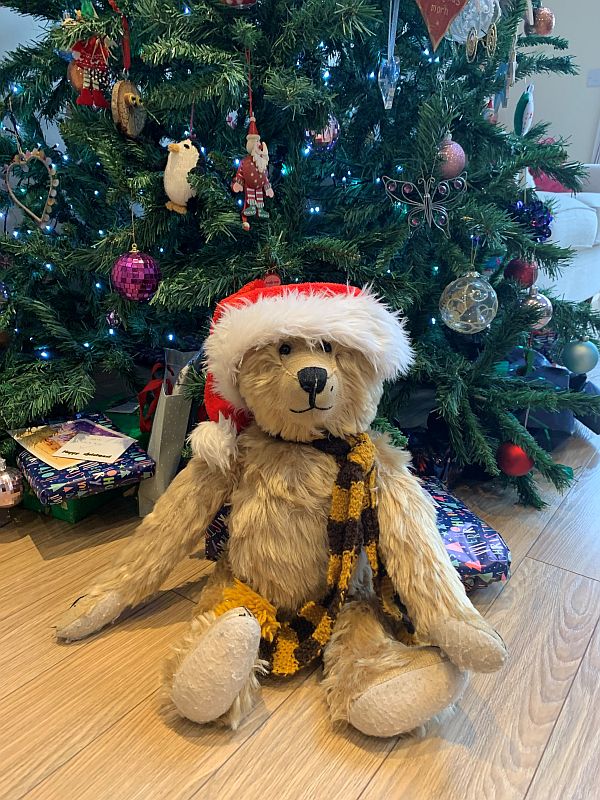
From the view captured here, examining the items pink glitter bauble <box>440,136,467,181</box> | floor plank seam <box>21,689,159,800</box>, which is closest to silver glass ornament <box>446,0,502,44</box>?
pink glitter bauble <box>440,136,467,181</box>

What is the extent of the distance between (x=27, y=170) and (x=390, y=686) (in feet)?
3.73

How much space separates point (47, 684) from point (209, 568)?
0.30 m

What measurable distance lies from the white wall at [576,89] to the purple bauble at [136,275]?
9.70 ft

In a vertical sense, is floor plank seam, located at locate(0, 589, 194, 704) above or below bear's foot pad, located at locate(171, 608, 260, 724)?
below

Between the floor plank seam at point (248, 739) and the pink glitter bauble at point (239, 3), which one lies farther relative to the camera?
the pink glitter bauble at point (239, 3)

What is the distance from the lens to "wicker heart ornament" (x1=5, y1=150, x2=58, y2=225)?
1.12 meters

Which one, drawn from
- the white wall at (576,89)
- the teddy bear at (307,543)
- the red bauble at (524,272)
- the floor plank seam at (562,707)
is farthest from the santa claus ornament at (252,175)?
the white wall at (576,89)

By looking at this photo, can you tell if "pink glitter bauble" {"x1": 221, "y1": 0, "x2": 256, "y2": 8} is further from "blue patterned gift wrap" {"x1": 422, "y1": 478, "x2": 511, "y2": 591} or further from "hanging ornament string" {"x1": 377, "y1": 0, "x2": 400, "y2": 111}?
"blue patterned gift wrap" {"x1": 422, "y1": 478, "x2": 511, "y2": 591}

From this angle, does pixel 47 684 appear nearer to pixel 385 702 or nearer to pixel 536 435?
pixel 385 702

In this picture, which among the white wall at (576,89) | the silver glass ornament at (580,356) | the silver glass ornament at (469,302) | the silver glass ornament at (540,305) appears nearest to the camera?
the silver glass ornament at (469,302)

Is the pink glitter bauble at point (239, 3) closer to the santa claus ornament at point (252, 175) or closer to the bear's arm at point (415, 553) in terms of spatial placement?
the santa claus ornament at point (252, 175)

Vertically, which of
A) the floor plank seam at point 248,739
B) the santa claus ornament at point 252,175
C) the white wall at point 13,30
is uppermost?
the white wall at point 13,30

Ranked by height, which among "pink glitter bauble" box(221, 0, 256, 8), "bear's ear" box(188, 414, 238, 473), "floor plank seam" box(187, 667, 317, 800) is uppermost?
"pink glitter bauble" box(221, 0, 256, 8)

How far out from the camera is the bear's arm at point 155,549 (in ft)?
2.54
